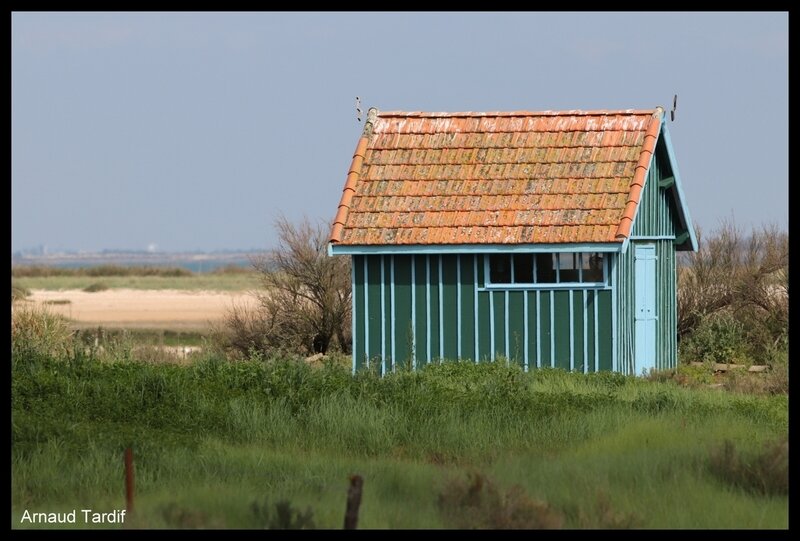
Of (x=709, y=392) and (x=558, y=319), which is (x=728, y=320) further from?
(x=709, y=392)

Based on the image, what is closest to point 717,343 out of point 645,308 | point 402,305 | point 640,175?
point 645,308

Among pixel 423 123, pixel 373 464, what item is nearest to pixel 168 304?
pixel 423 123

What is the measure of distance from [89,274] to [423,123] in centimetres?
7391

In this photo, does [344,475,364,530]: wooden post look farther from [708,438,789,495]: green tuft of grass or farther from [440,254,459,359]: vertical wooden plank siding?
[440,254,459,359]: vertical wooden plank siding

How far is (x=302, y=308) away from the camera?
25.7 meters

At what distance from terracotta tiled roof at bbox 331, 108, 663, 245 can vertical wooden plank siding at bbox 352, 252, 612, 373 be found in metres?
0.55

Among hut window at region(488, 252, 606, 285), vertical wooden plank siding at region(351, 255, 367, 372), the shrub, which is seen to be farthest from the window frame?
the shrub

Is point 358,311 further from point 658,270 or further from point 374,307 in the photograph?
point 658,270

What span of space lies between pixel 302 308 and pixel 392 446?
12.5 m

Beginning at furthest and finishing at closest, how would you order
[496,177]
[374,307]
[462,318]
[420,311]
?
1. [496,177]
2. [374,307]
3. [420,311]
4. [462,318]

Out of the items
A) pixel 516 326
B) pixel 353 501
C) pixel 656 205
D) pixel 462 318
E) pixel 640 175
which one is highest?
pixel 640 175

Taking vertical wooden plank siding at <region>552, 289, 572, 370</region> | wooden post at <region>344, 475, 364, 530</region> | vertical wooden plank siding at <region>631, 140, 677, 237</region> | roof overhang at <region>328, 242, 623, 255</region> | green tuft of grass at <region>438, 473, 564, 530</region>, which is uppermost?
vertical wooden plank siding at <region>631, 140, 677, 237</region>

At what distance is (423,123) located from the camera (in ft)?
70.7

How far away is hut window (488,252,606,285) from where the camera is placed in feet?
64.8
